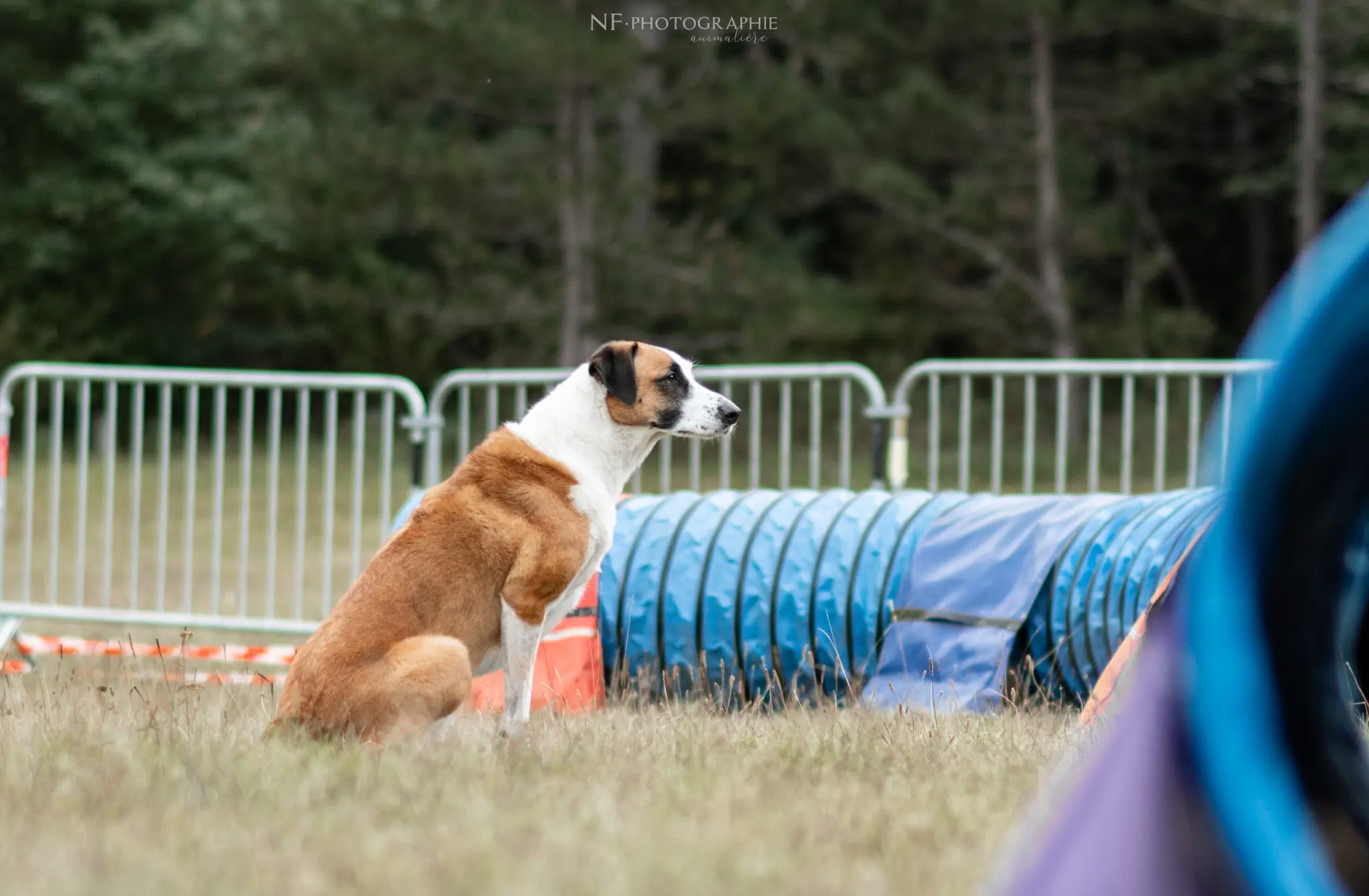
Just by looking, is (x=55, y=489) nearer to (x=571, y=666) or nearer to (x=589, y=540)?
(x=571, y=666)

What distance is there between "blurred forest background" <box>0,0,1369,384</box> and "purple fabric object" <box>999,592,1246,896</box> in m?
14.6

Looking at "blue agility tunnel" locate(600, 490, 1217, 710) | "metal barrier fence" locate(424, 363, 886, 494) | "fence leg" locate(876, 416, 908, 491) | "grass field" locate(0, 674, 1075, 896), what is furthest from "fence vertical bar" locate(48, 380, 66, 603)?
"fence leg" locate(876, 416, 908, 491)

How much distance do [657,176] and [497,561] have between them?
18.9m

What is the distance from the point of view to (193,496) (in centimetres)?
994

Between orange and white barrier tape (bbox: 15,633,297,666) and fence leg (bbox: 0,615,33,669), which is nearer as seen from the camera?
orange and white barrier tape (bbox: 15,633,297,666)

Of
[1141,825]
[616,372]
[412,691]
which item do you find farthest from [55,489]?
[1141,825]

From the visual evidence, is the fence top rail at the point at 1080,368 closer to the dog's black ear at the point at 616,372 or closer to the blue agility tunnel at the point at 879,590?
the blue agility tunnel at the point at 879,590

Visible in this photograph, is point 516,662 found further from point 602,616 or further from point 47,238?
point 47,238

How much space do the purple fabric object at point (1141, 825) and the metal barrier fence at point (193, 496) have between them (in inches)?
209

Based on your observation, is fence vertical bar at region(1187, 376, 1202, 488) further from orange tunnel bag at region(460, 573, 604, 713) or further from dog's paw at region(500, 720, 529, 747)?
dog's paw at region(500, 720, 529, 747)

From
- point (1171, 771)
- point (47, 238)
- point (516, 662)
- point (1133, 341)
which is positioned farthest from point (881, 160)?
point (1171, 771)

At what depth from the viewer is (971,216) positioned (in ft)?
62.8

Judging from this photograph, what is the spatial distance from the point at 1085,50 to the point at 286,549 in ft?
47.2

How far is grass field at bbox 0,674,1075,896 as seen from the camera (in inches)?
94.7
